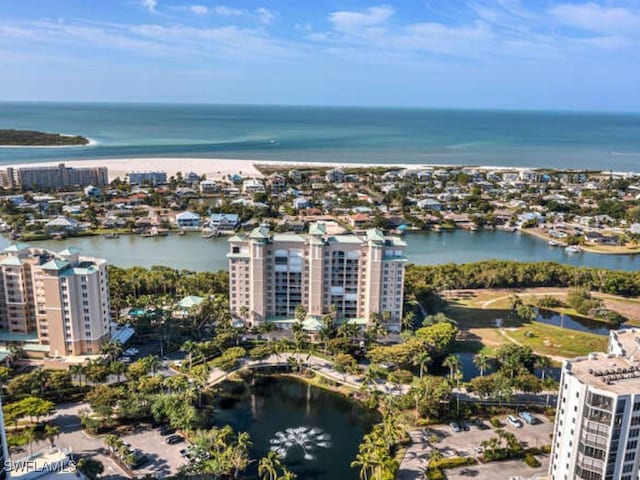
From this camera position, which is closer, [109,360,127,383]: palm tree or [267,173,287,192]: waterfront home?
[109,360,127,383]: palm tree

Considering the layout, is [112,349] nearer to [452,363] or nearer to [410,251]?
[452,363]

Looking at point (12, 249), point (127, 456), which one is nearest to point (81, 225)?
point (12, 249)

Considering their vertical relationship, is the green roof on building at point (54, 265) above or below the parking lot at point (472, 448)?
above

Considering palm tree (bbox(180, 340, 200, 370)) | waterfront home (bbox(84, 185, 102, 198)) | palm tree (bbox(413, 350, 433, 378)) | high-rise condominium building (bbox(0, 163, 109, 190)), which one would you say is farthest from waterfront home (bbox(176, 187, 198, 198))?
palm tree (bbox(413, 350, 433, 378))

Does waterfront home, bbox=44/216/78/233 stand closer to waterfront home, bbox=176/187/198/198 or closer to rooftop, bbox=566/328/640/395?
waterfront home, bbox=176/187/198/198

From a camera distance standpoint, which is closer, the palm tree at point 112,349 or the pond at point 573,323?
the palm tree at point 112,349

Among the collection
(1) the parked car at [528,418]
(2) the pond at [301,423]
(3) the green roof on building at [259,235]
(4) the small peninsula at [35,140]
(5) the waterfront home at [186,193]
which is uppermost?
(4) the small peninsula at [35,140]

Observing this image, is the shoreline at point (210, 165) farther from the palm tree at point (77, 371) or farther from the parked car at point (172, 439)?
the parked car at point (172, 439)

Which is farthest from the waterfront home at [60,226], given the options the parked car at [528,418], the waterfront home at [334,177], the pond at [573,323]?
the parked car at [528,418]
